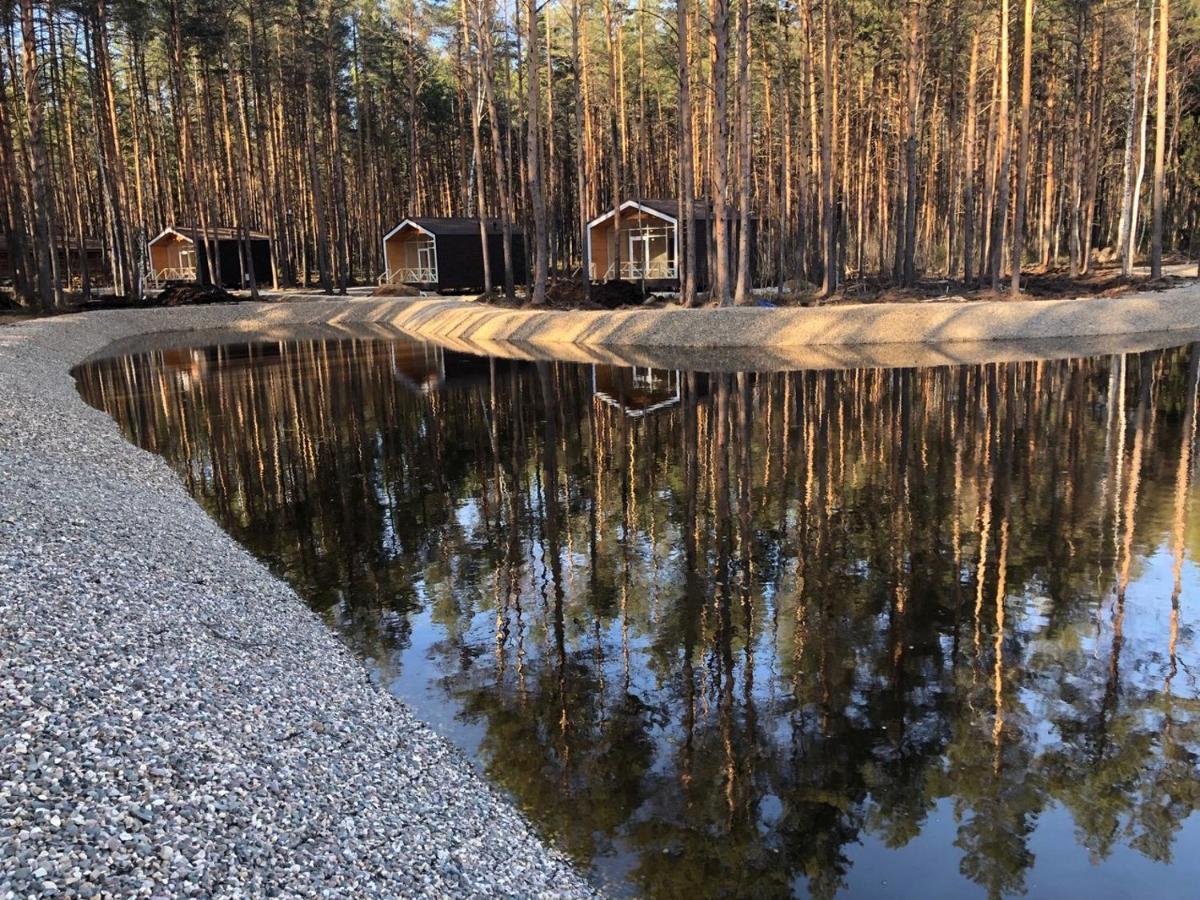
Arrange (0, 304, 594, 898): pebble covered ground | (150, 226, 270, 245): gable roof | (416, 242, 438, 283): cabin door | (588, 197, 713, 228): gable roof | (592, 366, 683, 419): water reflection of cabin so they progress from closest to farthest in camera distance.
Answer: (0, 304, 594, 898): pebble covered ground < (592, 366, 683, 419): water reflection of cabin < (588, 197, 713, 228): gable roof < (416, 242, 438, 283): cabin door < (150, 226, 270, 245): gable roof

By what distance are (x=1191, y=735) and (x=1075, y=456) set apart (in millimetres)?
7519

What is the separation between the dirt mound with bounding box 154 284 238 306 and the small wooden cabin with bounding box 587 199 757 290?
1687cm

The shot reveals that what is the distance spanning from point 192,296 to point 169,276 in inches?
569

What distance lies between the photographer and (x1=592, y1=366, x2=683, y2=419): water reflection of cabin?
Answer: 16828mm

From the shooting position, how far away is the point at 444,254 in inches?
1751

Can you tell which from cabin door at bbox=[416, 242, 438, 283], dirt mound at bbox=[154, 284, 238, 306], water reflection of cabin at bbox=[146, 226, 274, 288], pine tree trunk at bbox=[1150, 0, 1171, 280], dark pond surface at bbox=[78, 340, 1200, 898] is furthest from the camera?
water reflection of cabin at bbox=[146, 226, 274, 288]

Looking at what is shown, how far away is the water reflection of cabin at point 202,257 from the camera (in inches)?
1943

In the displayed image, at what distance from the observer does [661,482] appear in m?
11.6

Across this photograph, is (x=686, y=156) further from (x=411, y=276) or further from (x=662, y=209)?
(x=411, y=276)

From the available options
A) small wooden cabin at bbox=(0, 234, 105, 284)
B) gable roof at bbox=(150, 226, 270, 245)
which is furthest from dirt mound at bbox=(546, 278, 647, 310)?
small wooden cabin at bbox=(0, 234, 105, 284)

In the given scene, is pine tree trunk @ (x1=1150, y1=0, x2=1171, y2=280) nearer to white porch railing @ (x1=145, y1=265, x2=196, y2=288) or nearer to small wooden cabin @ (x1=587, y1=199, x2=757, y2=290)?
small wooden cabin @ (x1=587, y1=199, x2=757, y2=290)

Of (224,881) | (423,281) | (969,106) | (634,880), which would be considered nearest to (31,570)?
(224,881)

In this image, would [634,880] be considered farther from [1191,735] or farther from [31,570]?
[31,570]

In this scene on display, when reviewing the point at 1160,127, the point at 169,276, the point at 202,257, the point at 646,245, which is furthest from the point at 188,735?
the point at 169,276
